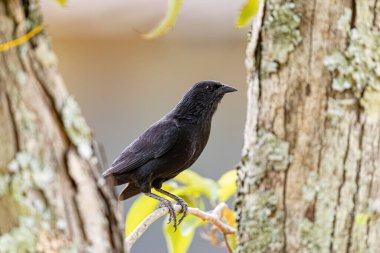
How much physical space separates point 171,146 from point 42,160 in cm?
253

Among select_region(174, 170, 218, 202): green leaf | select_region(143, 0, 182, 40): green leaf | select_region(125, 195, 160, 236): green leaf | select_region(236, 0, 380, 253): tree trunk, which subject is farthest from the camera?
select_region(174, 170, 218, 202): green leaf

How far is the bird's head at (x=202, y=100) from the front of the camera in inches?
159

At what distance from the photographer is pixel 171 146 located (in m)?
3.84

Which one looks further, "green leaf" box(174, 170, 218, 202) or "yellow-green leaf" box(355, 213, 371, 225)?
"green leaf" box(174, 170, 218, 202)

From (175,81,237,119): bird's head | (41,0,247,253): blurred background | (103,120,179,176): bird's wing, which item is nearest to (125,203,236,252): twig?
(103,120,179,176): bird's wing

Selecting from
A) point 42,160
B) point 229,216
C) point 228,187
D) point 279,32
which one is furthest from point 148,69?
point 42,160

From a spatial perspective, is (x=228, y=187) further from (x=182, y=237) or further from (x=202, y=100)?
(x=202, y=100)

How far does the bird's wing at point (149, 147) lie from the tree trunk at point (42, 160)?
2.47 metres

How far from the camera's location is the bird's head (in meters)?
4.03

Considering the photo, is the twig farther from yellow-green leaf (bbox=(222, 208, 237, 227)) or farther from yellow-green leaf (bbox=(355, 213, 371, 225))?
yellow-green leaf (bbox=(355, 213, 371, 225))

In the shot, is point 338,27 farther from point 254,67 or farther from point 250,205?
point 250,205

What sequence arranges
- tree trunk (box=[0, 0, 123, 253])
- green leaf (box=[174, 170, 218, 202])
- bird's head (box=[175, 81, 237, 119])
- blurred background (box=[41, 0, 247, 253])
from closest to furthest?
tree trunk (box=[0, 0, 123, 253]) < green leaf (box=[174, 170, 218, 202]) < bird's head (box=[175, 81, 237, 119]) < blurred background (box=[41, 0, 247, 253])

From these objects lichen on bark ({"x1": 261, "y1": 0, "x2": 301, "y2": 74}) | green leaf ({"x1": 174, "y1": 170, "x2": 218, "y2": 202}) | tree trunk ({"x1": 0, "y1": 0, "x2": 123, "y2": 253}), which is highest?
lichen on bark ({"x1": 261, "y1": 0, "x2": 301, "y2": 74})

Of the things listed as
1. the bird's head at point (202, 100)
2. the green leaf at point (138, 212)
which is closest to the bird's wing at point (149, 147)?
the bird's head at point (202, 100)
